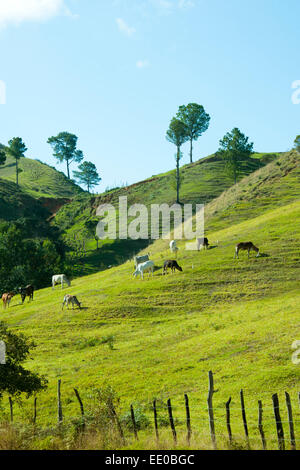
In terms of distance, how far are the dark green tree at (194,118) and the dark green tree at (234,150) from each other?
17.7m

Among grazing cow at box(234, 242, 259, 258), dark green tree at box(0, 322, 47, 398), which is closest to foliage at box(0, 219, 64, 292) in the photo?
grazing cow at box(234, 242, 259, 258)

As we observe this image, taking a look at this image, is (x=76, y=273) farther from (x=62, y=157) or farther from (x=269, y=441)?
(x=62, y=157)

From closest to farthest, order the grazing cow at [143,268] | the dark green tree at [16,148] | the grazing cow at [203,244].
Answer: the grazing cow at [143,268], the grazing cow at [203,244], the dark green tree at [16,148]

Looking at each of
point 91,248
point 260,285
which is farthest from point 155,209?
point 260,285

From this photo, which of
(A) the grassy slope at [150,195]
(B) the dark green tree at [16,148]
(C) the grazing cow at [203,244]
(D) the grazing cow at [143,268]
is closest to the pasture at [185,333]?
(D) the grazing cow at [143,268]

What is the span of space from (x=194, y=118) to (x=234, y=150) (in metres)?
27.8

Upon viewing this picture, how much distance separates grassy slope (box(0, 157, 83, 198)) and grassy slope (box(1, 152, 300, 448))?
3731 inches

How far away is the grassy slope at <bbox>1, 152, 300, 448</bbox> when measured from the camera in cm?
2184

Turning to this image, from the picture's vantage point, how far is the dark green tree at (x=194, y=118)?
120444 mm

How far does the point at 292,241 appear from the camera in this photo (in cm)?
5044

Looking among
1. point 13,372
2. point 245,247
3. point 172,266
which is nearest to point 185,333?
point 172,266

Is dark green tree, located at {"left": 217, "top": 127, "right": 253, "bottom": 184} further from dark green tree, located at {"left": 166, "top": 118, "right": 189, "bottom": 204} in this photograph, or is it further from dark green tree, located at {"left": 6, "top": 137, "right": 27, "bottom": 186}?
dark green tree, located at {"left": 6, "top": 137, "right": 27, "bottom": 186}

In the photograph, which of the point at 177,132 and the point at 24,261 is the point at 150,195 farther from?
the point at 24,261

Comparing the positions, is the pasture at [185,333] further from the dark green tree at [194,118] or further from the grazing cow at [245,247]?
the dark green tree at [194,118]
